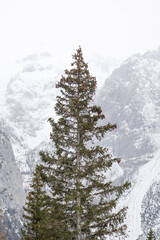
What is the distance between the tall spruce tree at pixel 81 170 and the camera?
14.1 m

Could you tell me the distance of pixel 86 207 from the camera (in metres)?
Answer: 14.5

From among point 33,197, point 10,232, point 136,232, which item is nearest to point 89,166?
point 33,197

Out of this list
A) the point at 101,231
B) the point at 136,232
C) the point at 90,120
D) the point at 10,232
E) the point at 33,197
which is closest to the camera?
the point at 101,231

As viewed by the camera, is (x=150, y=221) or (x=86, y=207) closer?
(x=86, y=207)

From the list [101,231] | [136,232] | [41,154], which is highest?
[136,232]

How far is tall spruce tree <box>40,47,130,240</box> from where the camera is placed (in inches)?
555

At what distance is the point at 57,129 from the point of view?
50.5 ft

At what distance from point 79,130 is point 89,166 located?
196 cm

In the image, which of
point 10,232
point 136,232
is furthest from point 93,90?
point 136,232

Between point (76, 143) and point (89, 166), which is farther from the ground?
point (76, 143)

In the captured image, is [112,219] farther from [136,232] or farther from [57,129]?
[136,232]

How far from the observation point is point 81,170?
1466 centimetres

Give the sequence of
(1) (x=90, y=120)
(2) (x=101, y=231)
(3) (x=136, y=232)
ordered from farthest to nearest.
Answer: (3) (x=136, y=232), (1) (x=90, y=120), (2) (x=101, y=231)

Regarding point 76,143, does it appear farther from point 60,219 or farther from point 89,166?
point 60,219
